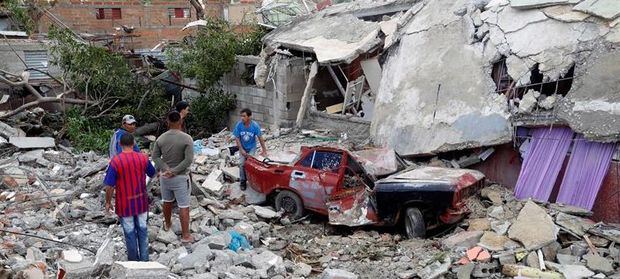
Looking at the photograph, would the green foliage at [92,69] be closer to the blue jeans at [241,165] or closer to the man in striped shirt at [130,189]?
the blue jeans at [241,165]

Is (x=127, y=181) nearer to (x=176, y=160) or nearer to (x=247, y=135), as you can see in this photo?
(x=176, y=160)

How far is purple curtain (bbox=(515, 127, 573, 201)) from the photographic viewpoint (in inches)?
320

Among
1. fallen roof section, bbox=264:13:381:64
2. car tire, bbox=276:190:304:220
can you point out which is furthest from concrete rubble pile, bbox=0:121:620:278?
fallen roof section, bbox=264:13:381:64

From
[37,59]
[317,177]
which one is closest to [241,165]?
[317,177]

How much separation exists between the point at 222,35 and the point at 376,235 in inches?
387

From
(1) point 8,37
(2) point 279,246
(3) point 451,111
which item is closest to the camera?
(2) point 279,246

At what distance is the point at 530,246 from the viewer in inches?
260

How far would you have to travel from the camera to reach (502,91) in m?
9.20

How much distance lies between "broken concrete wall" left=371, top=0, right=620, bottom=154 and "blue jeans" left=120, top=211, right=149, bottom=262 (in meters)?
5.32

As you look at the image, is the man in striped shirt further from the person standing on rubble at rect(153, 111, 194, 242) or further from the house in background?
the house in background

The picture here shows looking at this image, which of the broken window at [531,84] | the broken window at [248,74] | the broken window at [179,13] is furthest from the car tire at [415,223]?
the broken window at [179,13]

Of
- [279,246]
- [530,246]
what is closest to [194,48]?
[279,246]

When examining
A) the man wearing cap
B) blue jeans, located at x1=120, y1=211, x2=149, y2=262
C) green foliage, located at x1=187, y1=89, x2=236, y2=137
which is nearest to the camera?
blue jeans, located at x1=120, y1=211, x2=149, y2=262

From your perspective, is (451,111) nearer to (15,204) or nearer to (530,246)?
(530,246)
